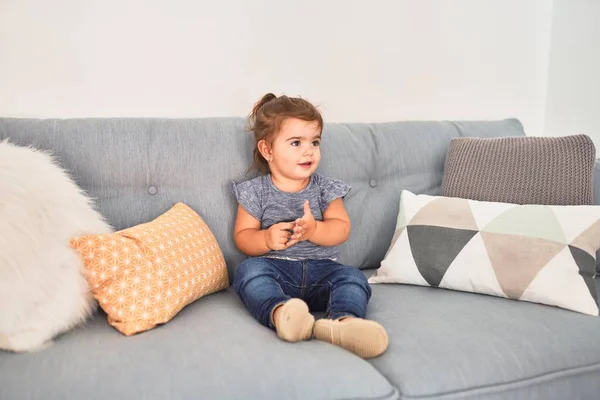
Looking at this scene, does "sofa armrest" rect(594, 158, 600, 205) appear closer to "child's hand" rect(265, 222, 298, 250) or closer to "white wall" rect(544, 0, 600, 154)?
"white wall" rect(544, 0, 600, 154)

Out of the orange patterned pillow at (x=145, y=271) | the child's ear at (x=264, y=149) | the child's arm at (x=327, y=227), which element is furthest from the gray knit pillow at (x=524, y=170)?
the orange patterned pillow at (x=145, y=271)

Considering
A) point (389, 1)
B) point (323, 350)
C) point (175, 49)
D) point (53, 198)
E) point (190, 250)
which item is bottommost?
point (323, 350)

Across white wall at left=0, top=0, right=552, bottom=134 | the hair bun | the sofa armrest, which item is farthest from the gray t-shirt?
the sofa armrest

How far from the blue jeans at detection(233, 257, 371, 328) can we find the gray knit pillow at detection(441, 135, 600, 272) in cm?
52

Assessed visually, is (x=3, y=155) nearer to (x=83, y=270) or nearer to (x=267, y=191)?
(x=83, y=270)

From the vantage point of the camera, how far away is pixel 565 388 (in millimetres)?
1236

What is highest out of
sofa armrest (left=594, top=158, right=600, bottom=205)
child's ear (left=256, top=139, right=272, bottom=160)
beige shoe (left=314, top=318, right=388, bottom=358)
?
child's ear (left=256, top=139, right=272, bottom=160)

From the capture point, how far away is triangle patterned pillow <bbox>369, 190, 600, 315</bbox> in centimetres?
147

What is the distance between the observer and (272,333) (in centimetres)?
127

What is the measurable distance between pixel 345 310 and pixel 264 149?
22.7 inches

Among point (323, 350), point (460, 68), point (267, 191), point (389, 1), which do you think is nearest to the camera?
point (323, 350)

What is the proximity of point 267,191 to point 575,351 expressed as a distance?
90 centimetres

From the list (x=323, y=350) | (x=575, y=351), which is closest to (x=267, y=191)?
(x=323, y=350)

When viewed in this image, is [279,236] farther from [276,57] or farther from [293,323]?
[276,57]
